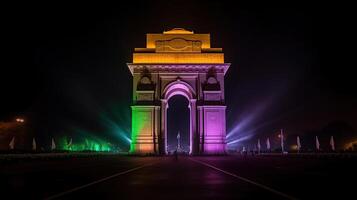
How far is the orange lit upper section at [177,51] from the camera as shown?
65.8 metres

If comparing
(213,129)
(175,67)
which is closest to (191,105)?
(213,129)

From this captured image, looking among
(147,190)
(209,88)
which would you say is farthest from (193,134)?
(147,190)

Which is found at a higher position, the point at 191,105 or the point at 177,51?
the point at 177,51

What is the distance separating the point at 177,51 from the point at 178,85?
5315mm

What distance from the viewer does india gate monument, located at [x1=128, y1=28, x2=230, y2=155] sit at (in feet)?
207

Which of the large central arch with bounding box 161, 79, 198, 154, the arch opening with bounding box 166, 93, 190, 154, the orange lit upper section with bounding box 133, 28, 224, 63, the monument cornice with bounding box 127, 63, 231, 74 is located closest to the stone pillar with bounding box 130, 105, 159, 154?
the large central arch with bounding box 161, 79, 198, 154

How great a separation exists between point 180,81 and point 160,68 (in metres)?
3.59

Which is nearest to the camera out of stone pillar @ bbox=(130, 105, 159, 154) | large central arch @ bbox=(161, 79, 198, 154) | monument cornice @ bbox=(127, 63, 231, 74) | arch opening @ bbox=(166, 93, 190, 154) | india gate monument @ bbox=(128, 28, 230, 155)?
stone pillar @ bbox=(130, 105, 159, 154)

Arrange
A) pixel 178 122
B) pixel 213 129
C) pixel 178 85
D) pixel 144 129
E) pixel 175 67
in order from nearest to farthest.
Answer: pixel 144 129, pixel 213 129, pixel 175 67, pixel 178 85, pixel 178 122

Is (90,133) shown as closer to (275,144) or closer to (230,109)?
(230,109)

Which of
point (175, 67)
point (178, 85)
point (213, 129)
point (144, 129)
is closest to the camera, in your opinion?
point (144, 129)

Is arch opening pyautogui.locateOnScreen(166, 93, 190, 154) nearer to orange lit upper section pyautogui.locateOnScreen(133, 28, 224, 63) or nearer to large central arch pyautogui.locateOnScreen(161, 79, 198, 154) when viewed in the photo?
large central arch pyautogui.locateOnScreen(161, 79, 198, 154)

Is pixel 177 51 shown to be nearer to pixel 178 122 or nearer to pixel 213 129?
pixel 213 129

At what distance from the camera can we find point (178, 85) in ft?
221
